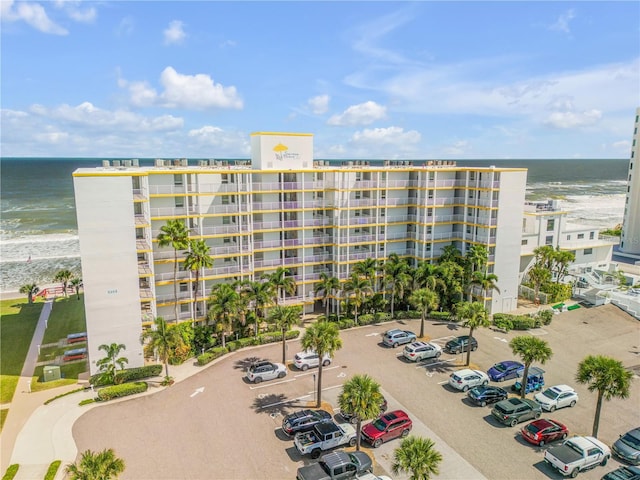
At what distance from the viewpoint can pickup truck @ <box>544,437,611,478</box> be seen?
25844 millimetres

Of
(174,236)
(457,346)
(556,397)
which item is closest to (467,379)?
(556,397)

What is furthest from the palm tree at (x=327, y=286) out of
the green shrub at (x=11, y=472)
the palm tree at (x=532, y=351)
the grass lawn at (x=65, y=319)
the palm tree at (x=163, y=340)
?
the green shrub at (x=11, y=472)

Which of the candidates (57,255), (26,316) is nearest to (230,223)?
(26,316)

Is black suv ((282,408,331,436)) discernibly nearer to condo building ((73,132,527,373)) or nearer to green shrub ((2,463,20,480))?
condo building ((73,132,527,373))

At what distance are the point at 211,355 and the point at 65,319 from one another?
2454 centimetres

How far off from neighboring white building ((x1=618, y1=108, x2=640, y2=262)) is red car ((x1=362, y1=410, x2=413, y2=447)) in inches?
2770

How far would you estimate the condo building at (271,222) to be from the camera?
3659cm

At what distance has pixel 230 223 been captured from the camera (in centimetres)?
4622

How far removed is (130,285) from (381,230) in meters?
28.9

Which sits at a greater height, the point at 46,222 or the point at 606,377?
the point at 606,377

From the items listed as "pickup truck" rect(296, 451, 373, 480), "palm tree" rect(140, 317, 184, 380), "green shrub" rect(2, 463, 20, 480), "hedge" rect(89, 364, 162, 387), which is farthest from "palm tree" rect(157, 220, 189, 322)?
"pickup truck" rect(296, 451, 373, 480)

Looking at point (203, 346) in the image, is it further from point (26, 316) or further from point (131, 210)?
point (26, 316)

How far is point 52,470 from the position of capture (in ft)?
86.5

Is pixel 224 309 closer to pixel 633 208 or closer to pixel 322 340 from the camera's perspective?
pixel 322 340
